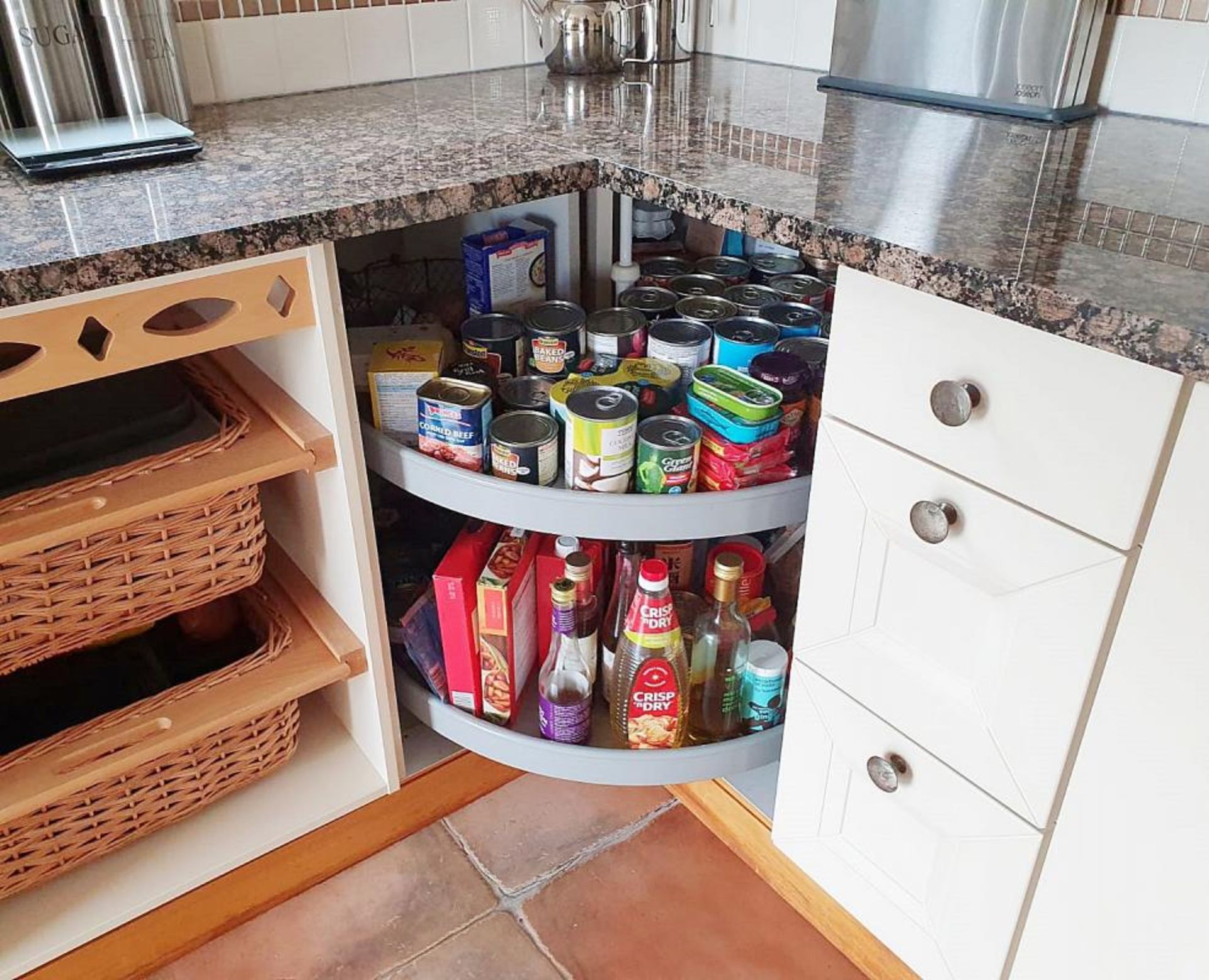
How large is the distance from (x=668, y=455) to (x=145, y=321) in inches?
20.1

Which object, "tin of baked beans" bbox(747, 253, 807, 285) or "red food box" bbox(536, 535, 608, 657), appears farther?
"tin of baked beans" bbox(747, 253, 807, 285)

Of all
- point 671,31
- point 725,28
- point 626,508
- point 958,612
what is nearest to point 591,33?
point 671,31

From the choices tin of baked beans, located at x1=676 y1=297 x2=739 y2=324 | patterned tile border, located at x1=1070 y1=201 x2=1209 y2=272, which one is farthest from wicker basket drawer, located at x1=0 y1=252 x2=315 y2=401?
patterned tile border, located at x1=1070 y1=201 x2=1209 y2=272

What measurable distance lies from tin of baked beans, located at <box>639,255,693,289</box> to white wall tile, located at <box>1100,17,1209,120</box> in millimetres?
574

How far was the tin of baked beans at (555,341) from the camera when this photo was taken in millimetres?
1188

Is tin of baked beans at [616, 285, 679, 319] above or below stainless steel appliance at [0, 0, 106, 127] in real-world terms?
below

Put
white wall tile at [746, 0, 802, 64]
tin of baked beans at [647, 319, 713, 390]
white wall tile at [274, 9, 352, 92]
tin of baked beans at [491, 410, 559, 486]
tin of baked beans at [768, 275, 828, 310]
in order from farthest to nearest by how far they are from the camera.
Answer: white wall tile at [746, 0, 802, 64] < white wall tile at [274, 9, 352, 92] < tin of baked beans at [768, 275, 828, 310] < tin of baked beans at [647, 319, 713, 390] < tin of baked beans at [491, 410, 559, 486]

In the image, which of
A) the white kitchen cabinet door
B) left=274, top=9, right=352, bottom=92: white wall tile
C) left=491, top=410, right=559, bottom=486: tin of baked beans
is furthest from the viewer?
left=274, top=9, right=352, bottom=92: white wall tile

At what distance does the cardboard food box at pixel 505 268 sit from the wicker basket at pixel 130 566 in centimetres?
35

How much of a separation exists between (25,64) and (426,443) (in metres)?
0.62

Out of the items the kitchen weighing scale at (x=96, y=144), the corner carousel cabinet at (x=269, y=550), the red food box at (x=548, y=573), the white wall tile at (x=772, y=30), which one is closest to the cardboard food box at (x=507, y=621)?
the red food box at (x=548, y=573)

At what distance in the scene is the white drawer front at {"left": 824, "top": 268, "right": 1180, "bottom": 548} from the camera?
2.29ft

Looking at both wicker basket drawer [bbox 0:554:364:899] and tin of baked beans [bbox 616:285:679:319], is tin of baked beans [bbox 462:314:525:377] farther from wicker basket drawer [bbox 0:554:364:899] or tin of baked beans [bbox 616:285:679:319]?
wicker basket drawer [bbox 0:554:364:899]

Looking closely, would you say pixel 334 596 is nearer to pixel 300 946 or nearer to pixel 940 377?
pixel 300 946
